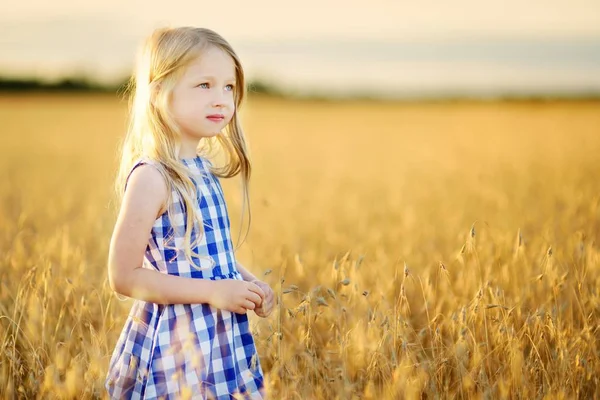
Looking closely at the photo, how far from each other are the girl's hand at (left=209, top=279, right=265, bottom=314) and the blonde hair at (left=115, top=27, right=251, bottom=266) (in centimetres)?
11

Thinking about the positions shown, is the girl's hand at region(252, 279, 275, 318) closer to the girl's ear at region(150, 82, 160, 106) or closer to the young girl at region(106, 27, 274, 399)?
the young girl at region(106, 27, 274, 399)

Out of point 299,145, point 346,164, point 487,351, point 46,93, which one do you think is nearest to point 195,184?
point 487,351

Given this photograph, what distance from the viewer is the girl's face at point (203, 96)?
1933 millimetres

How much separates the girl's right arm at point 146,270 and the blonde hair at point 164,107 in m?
0.06

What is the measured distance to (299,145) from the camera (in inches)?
601

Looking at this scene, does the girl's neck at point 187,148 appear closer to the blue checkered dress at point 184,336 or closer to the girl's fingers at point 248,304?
the blue checkered dress at point 184,336

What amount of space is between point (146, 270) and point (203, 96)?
1.71 ft

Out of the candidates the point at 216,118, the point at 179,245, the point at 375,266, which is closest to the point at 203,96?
the point at 216,118

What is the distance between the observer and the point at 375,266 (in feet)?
11.5

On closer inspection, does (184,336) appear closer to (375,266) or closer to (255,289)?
(255,289)

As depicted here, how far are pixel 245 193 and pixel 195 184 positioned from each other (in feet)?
0.83

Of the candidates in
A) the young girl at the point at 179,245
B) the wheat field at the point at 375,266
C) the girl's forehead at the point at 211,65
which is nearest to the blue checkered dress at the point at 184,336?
the young girl at the point at 179,245

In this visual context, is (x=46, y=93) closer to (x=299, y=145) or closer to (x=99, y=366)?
(x=299, y=145)

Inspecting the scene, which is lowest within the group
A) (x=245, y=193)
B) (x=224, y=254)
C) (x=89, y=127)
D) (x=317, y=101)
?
(x=224, y=254)
